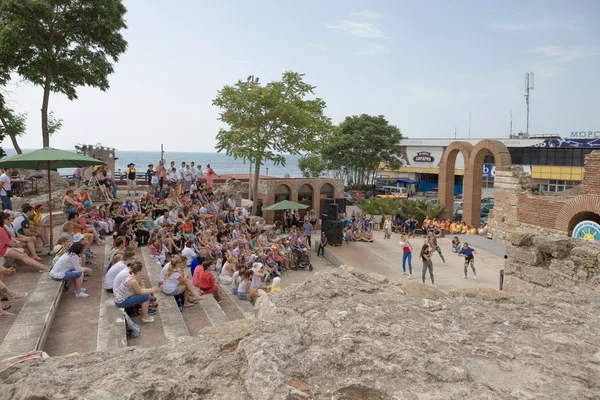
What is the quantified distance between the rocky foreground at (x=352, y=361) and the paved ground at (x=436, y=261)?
382 inches

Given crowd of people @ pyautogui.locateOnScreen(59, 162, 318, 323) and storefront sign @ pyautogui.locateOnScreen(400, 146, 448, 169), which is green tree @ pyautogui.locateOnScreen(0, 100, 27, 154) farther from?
storefront sign @ pyautogui.locateOnScreen(400, 146, 448, 169)

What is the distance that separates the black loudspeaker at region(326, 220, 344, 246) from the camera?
66.1ft

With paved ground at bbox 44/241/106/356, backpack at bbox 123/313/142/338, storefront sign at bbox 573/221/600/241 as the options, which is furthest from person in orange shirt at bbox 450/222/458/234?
backpack at bbox 123/313/142/338

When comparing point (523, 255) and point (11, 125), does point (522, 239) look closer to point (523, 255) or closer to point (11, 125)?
point (523, 255)

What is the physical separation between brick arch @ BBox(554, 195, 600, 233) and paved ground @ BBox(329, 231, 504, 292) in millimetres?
2718

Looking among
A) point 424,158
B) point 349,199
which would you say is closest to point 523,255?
point 349,199

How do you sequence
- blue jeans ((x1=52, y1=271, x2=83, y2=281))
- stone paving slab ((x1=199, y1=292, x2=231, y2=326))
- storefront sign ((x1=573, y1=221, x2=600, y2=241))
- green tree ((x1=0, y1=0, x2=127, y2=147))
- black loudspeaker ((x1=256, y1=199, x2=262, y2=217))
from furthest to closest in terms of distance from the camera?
black loudspeaker ((x1=256, y1=199, x2=262, y2=217)), green tree ((x1=0, y1=0, x2=127, y2=147)), storefront sign ((x1=573, y1=221, x2=600, y2=241)), stone paving slab ((x1=199, y1=292, x2=231, y2=326)), blue jeans ((x1=52, y1=271, x2=83, y2=281))

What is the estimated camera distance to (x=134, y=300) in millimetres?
6438

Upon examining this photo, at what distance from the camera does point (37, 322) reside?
5434 mm

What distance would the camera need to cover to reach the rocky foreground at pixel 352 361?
2.63 meters

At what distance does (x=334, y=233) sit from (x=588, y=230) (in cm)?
1036

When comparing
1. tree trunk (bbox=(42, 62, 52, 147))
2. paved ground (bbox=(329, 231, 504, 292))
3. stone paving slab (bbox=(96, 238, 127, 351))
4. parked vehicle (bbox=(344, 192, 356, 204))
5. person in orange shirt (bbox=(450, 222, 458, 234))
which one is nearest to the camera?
stone paving slab (bbox=(96, 238, 127, 351))

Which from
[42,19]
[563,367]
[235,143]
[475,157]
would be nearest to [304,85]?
[235,143]

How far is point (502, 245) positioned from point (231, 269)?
45.1ft
